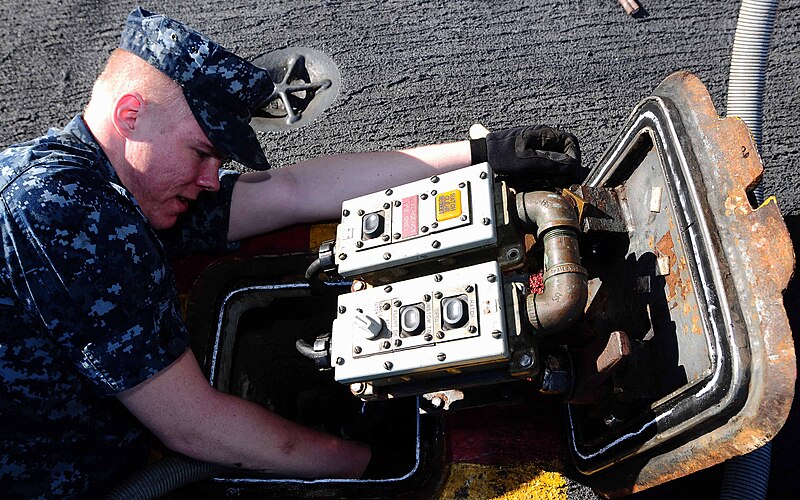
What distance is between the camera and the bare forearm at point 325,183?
1955 millimetres

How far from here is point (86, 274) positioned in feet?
4.43

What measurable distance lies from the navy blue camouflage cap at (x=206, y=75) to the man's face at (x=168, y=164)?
0.14 ft

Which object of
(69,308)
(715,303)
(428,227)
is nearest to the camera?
(715,303)

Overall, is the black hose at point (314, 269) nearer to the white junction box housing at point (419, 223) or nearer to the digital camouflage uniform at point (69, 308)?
the white junction box housing at point (419, 223)

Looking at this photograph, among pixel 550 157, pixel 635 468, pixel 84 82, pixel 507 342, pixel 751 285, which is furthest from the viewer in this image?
pixel 84 82

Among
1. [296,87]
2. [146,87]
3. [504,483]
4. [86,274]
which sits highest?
[296,87]

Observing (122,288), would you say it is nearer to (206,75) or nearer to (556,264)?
(206,75)

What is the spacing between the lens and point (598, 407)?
1.56 m

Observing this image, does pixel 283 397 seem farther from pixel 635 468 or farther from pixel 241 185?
pixel 635 468

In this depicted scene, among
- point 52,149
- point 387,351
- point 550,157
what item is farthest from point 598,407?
point 52,149

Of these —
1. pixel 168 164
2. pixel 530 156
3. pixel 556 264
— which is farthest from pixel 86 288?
pixel 530 156

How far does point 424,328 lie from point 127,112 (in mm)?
864

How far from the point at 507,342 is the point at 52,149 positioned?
1140mm

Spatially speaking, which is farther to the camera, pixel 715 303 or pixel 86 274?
pixel 86 274
